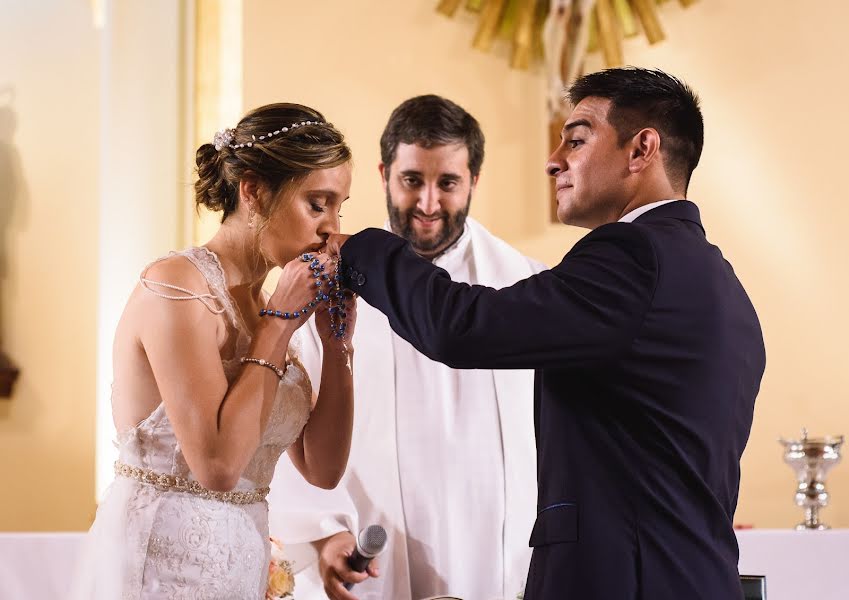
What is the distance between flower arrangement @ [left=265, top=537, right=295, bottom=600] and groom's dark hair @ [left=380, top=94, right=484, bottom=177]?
1417 millimetres

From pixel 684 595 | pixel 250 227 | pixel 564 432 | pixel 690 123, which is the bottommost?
pixel 684 595

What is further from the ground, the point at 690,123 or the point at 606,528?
the point at 690,123

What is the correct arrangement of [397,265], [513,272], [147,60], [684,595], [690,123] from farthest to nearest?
[147,60]
[513,272]
[690,123]
[397,265]
[684,595]

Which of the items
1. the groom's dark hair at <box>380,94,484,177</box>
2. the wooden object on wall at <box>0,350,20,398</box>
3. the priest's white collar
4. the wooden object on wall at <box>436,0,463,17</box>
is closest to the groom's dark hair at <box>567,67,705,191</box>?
the priest's white collar

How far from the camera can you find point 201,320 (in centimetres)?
249

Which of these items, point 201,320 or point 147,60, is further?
point 147,60

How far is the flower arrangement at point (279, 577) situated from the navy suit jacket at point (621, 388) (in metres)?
1.24

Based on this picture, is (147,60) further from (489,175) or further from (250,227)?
(250,227)

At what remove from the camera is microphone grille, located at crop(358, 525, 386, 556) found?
2.93 metres

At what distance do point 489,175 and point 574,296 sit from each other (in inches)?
137

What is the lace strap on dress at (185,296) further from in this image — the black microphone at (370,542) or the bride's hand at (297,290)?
the black microphone at (370,542)

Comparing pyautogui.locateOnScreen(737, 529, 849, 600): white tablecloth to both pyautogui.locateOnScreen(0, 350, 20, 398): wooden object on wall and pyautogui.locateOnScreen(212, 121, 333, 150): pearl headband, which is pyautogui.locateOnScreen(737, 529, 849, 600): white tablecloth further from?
pyautogui.locateOnScreen(0, 350, 20, 398): wooden object on wall

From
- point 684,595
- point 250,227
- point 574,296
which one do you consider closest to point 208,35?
point 250,227

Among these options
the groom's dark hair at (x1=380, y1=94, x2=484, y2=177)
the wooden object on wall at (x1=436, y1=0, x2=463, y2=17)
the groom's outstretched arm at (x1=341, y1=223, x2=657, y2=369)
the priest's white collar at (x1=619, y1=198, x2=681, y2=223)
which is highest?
the wooden object on wall at (x1=436, y1=0, x2=463, y2=17)
